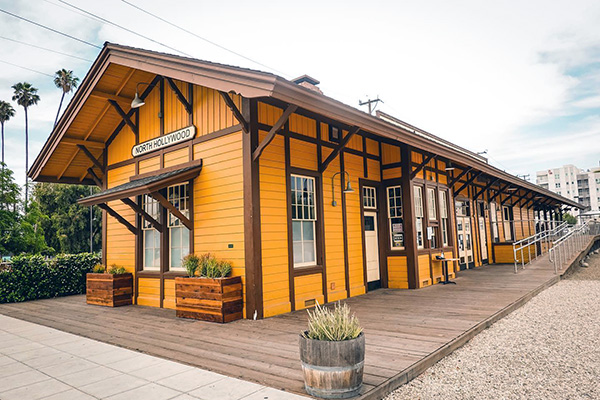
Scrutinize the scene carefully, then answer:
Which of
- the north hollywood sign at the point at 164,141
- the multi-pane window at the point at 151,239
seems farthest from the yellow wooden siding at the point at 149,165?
the multi-pane window at the point at 151,239

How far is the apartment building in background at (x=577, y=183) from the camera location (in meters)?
83.4

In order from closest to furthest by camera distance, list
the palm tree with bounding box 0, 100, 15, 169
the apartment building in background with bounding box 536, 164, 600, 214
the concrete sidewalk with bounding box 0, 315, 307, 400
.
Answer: the concrete sidewalk with bounding box 0, 315, 307, 400, the palm tree with bounding box 0, 100, 15, 169, the apartment building in background with bounding box 536, 164, 600, 214

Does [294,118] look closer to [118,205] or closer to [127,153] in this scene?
[127,153]

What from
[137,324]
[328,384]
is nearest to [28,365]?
[137,324]

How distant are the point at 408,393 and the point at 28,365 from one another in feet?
13.3

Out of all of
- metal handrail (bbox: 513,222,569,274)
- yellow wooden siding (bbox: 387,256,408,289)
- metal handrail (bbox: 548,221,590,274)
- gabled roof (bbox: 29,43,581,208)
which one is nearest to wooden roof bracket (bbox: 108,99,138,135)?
gabled roof (bbox: 29,43,581,208)

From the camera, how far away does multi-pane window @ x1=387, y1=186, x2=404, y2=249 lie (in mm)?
8984

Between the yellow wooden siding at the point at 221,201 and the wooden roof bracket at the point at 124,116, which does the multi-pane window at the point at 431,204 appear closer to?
the yellow wooden siding at the point at 221,201

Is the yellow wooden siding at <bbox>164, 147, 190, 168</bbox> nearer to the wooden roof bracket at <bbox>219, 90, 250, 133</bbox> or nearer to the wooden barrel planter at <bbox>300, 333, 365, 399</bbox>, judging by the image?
the wooden roof bracket at <bbox>219, 90, 250, 133</bbox>

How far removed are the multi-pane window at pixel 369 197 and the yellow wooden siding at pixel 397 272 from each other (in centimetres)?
137

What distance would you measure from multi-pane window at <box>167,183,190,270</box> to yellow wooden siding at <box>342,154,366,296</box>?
3344 millimetres

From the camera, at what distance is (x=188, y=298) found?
6262 millimetres

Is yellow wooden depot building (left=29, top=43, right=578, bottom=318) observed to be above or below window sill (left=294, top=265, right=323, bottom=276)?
above

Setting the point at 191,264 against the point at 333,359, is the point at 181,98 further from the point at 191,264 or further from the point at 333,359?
the point at 333,359
